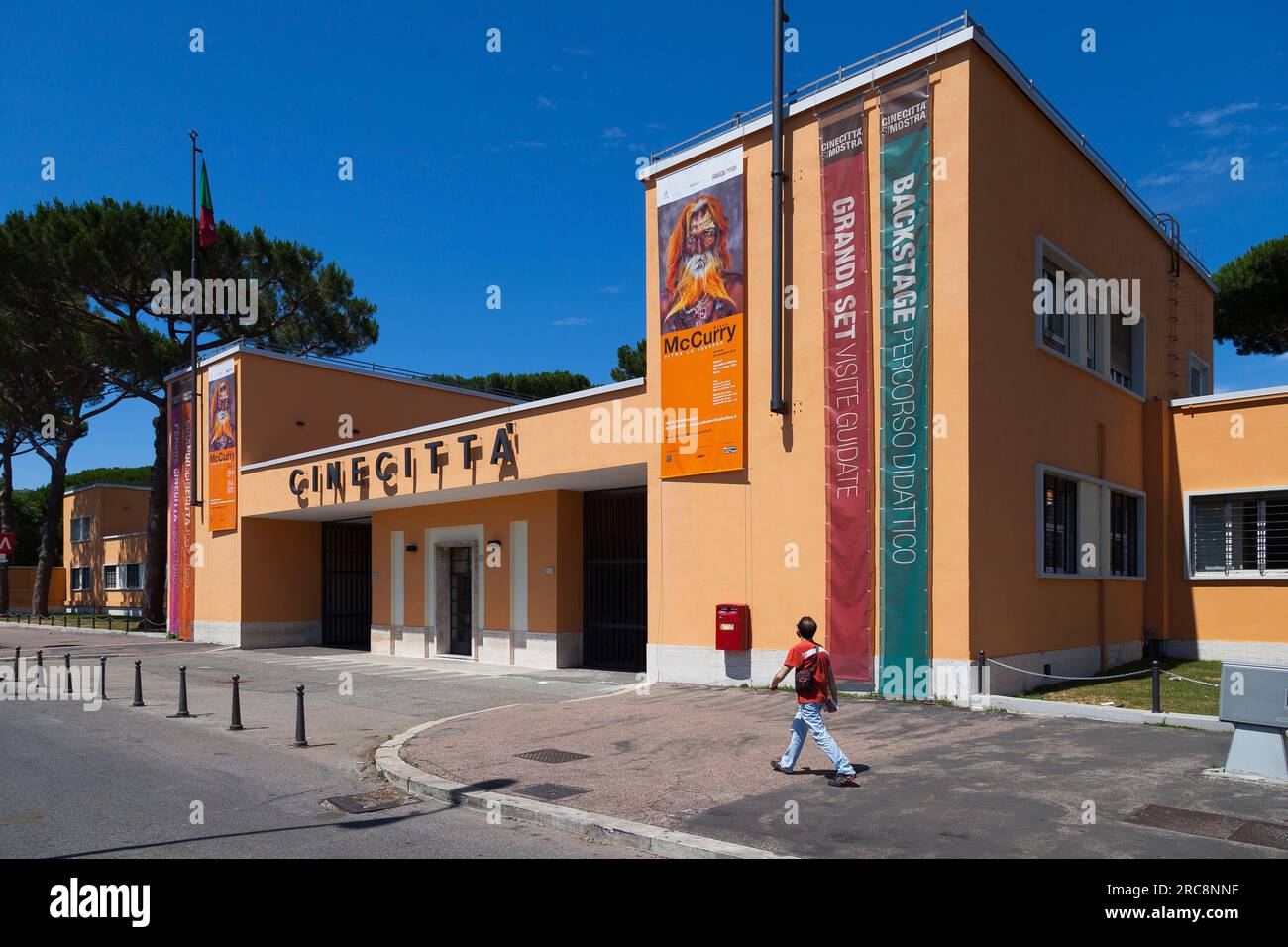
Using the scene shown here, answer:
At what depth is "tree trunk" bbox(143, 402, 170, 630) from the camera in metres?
34.0

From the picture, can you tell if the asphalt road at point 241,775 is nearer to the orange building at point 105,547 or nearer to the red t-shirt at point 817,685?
the red t-shirt at point 817,685

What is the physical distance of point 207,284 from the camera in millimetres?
32344

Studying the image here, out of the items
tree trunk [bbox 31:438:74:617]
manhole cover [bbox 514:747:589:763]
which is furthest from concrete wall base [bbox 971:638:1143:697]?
tree trunk [bbox 31:438:74:617]

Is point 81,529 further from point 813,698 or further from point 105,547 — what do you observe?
point 813,698

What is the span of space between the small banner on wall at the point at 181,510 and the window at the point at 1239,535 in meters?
28.2

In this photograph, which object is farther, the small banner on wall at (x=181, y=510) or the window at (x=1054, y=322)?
the small banner on wall at (x=181, y=510)

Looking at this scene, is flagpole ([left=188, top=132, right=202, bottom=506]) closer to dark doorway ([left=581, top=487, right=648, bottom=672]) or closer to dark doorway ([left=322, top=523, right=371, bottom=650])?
dark doorway ([left=322, top=523, right=371, bottom=650])

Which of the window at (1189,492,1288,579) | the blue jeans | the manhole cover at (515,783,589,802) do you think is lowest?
the manhole cover at (515,783,589,802)

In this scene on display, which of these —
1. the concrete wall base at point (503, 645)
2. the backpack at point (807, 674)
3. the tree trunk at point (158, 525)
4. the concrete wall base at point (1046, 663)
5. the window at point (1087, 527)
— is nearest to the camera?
the backpack at point (807, 674)

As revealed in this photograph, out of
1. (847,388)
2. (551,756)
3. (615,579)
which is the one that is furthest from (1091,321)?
(551,756)

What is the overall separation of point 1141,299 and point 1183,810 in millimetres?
14902

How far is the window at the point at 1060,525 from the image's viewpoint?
1479cm

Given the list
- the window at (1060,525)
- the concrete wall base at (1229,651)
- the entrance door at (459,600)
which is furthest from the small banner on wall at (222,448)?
the concrete wall base at (1229,651)

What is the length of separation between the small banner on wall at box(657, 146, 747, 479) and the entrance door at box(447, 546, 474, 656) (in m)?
8.85
